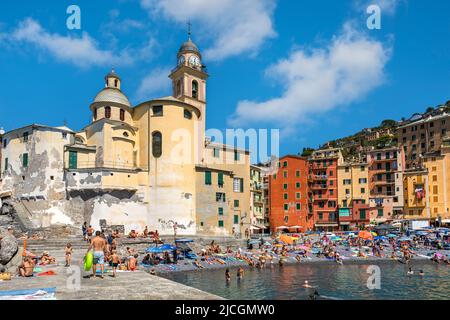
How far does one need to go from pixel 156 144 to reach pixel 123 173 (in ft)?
18.4

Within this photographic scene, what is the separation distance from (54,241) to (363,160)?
226ft

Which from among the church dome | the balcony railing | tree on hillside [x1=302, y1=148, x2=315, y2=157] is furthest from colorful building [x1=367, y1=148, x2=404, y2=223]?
the church dome

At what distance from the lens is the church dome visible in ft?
164

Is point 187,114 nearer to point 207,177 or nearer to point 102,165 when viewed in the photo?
point 207,177

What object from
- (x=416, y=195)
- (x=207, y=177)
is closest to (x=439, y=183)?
(x=416, y=195)

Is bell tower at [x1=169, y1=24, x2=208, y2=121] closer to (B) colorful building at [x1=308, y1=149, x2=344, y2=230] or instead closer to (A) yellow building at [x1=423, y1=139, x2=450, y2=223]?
(B) colorful building at [x1=308, y1=149, x2=344, y2=230]

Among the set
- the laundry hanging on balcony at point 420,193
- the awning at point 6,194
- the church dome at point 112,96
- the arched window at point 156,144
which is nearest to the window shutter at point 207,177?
the arched window at point 156,144

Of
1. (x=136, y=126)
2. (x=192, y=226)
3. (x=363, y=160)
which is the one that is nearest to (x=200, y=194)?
(x=192, y=226)

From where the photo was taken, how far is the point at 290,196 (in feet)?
261

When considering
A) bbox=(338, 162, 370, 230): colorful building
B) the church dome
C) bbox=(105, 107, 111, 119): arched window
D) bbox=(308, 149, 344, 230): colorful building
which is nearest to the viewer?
bbox=(105, 107, 111, 119): arched window

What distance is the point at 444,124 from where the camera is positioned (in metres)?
96.0

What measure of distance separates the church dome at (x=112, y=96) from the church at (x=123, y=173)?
12 centimetres

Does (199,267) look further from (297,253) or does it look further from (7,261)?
(7,261)

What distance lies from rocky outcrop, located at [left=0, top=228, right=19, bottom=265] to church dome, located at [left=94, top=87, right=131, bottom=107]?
3503 centimetres
